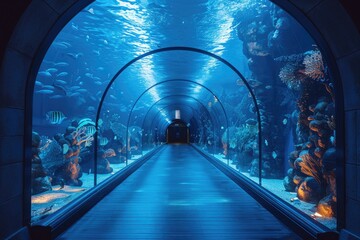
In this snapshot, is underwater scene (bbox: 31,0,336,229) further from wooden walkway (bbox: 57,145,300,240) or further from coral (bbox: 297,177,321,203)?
wooden walkway (bbox: 57,145,300,240)

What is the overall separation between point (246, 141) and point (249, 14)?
7.23 m

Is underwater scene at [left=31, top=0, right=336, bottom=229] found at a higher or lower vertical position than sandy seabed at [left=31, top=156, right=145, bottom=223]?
higher

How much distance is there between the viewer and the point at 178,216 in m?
6.07

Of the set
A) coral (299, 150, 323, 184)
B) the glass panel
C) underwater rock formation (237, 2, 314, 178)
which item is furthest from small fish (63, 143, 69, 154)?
coral (299, 150, 323, 184)

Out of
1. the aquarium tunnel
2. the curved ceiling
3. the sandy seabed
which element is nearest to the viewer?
the aquarium tunnel

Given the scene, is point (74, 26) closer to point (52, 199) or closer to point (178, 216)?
point (52, 199)

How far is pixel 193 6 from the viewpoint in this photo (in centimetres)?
863

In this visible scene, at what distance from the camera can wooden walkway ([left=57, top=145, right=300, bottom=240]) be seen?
4.99 meters

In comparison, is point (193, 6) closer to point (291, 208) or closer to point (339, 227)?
point (291, 208)

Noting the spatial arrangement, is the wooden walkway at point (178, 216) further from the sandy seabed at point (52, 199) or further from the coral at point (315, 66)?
the coral at point (315, 66)

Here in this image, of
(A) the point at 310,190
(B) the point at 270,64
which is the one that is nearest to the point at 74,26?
(B) the point at 270,64

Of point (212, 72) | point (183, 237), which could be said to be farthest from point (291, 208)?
point (212, 72)

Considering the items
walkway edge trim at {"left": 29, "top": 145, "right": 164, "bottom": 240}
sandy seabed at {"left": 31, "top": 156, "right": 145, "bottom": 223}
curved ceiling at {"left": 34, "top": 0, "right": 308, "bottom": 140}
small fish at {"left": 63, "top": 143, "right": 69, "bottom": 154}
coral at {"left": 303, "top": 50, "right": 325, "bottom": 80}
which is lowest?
sandy seabed at {"left": 31, "top": 156, "right": 145, "bottom": 223}

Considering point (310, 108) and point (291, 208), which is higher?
point (310, 108)
